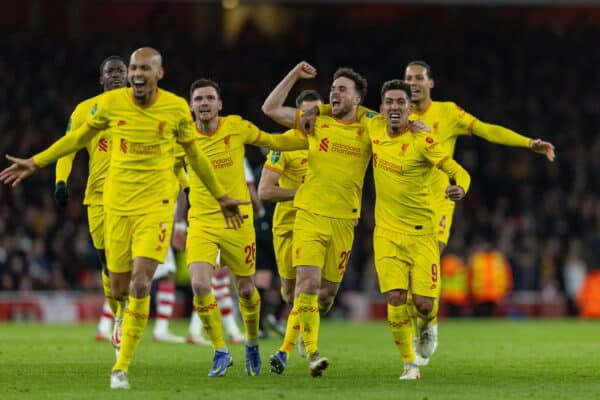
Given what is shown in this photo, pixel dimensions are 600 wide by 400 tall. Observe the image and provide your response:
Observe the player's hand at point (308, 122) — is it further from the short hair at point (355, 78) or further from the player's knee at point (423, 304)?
the player's knee at point (423, 304)

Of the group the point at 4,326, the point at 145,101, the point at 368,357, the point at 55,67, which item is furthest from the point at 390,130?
the point at 55,67

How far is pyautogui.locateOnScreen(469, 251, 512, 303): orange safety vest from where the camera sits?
2588 centimetres

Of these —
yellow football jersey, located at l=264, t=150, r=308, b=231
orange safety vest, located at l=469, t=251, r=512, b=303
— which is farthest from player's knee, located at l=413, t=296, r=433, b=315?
orange safety vest, located at l=469, t=251, r=512, b=303

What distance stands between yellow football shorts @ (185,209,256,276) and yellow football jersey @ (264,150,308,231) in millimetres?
1510

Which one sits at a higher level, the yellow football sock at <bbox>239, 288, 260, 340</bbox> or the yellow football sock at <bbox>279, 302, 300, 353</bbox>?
the yellow football sock at <bbox>239, 288, 260, 340</bbox>

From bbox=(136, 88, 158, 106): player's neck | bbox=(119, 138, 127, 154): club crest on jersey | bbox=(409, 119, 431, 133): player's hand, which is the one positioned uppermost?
bbox=(136, 88, 158, 106): player's neck

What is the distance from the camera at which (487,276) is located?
26.0 meters

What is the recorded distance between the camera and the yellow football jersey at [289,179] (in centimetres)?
1282

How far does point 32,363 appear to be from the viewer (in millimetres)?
12453

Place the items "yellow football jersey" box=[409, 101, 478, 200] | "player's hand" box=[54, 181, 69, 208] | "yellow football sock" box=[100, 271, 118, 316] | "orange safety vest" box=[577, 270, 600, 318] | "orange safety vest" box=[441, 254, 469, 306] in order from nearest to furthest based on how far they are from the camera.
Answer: "player's hand" box=[54, 181, 69, 208]
"yellow football sock" box=[100, 271, 118, 316]
"yellow football jersey" box=[409, 101, 478, 200]
"orange safety vest" box=[441, 254, 469, 306]
"orange safety vest" box=[577, 270, 600, 318]

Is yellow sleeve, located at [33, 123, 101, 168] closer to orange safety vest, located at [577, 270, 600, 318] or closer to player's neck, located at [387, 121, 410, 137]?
player's neck, located at [387, 121, 410, 137]

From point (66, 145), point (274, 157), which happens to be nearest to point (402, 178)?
point (274, 157)

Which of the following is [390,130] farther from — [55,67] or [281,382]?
[55,67]

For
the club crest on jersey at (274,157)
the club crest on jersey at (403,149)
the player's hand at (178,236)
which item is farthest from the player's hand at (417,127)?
the player's hand at (178,236)
